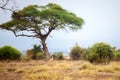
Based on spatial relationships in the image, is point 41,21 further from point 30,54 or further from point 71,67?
point 71,67

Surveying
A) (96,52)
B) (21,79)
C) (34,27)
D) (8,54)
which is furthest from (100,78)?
(34,27)

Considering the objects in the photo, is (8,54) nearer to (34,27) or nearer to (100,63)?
(34,27)

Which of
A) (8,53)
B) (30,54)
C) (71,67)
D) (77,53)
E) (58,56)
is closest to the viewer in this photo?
(71,67)

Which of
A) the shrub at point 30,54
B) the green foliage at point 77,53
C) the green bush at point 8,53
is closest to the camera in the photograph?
the green bush at point 8,53

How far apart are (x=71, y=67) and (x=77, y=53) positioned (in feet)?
47.7

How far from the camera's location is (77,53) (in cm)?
3206

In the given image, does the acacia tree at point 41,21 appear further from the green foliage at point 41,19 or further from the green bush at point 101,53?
the green bush at point 101,53

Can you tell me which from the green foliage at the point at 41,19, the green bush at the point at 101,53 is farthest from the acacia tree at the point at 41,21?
the green bush at the point at 101,53

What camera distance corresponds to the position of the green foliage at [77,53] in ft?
103

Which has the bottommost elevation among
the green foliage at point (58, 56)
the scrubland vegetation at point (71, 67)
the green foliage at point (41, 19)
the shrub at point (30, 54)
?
the scrubland vegetation at point (71, 67)

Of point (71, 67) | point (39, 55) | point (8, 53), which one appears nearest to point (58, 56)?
point (39, 55)

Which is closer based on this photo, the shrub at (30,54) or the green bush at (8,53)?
the green bush at (8,53)

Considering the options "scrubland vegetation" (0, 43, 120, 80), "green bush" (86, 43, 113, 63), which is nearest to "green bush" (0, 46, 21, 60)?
"scrubland vegetation" (0, 43, 120, 80)

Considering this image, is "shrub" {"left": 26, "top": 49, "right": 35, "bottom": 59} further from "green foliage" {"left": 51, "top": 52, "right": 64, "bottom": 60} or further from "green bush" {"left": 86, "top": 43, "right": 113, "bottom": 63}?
"green bush" {"left": 86, "top": 43, "right": 113, "bottom": 63}
